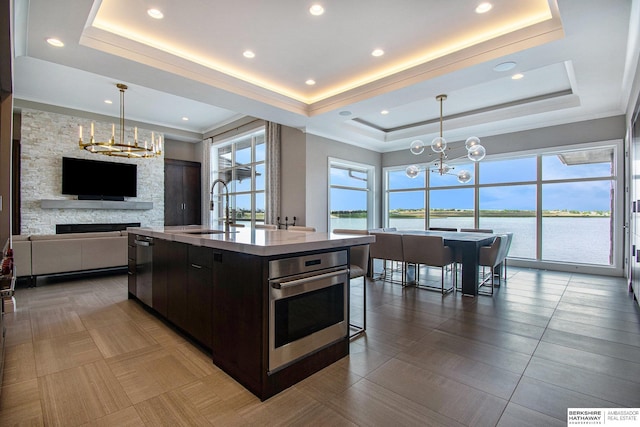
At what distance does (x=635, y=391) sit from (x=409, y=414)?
1540 mm

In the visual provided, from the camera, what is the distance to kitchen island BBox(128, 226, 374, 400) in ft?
6.20

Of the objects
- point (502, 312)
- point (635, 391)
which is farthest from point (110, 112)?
point (635, 391)

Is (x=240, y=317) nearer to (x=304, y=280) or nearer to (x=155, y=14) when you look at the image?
(x=304, y=280)

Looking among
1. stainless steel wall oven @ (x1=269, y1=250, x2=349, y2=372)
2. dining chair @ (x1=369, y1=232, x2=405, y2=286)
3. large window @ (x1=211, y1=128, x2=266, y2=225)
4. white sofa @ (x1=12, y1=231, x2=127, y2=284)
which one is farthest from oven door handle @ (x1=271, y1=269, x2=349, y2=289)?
large window @ (x1=211, y1=128, x2=266, y2=225)

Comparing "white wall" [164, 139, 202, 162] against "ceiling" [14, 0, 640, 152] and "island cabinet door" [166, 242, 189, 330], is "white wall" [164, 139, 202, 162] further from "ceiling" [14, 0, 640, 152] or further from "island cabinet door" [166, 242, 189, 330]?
"island cabinet door" [166, 242, 189, 330]

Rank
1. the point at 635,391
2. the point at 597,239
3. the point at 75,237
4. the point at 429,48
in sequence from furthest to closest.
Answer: the point at 597,239, the point at 75,237, the point at 429,48, the point at 635,391

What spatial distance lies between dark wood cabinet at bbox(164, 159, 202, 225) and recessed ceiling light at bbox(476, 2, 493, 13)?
8.05 meters

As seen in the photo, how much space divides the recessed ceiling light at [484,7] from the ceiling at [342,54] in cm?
5

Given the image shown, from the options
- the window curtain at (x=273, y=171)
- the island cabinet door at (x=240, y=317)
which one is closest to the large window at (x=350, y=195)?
the window curtain at (x=273, y=171)

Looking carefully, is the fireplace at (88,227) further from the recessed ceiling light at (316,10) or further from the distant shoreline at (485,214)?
the recessed ceiling light at (316,10)

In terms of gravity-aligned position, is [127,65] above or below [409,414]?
above

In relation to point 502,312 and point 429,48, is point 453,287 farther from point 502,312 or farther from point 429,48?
point 429,48

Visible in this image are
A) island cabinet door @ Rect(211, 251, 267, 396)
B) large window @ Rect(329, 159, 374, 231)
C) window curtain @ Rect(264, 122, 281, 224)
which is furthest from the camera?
large window @ Rect(329, 159, 374, 231)

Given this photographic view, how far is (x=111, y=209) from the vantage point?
299 inches
